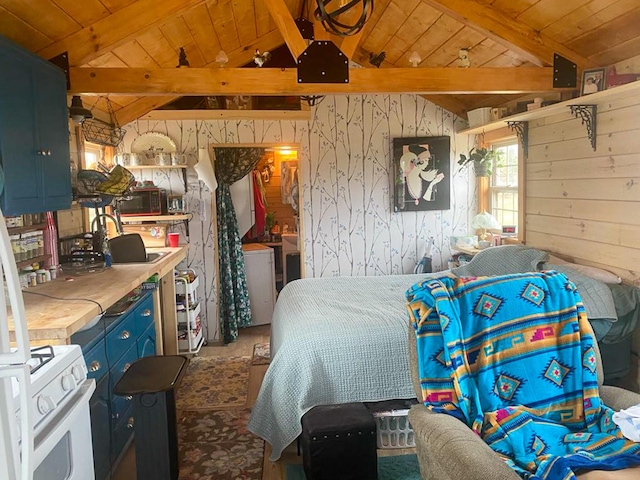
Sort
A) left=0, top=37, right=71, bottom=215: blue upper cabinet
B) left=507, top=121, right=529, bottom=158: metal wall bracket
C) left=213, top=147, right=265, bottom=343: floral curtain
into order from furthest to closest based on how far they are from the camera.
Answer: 1. left=213, top=147, right=265, bottom=343: floral curtain
2. left=507, top=121, right=529, bottom=158: metal wall bracket
3. left=0, top=37, right=71, bottom=215: blue upper cabinet

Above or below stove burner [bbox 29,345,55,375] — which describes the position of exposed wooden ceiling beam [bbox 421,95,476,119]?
above

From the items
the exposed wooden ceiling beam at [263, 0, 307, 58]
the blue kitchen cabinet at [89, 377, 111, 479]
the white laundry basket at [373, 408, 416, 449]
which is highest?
the exposed wooden ceiling beam at [263, 0, 307, 58]

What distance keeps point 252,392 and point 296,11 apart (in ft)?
11.1

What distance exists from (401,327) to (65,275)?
2.03m

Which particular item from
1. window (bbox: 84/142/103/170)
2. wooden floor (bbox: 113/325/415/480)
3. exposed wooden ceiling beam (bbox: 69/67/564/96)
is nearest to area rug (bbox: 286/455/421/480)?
wooden floor (bbox: 113/325/415/480)

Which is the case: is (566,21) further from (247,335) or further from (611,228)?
(247,335)

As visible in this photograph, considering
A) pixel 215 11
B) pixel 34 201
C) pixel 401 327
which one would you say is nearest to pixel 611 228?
pixel 401 327

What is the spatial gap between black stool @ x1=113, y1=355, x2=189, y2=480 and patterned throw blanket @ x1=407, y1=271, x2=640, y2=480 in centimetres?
123

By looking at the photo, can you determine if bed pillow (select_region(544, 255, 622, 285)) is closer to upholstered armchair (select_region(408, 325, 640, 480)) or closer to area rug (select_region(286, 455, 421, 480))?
upholstered armchair (select_region(408, 325, 640, 480))

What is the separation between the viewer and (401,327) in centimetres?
276

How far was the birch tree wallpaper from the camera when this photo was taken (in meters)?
4.82

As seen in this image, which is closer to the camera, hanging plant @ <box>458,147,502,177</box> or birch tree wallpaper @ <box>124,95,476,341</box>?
hanging plant @ <box>458,147,502,177</box>

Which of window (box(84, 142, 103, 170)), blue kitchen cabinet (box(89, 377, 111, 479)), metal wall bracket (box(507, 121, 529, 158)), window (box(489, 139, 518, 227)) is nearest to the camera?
blue kitchen cabinet (box(89, 377, 111, 479))

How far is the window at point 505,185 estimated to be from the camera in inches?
178
